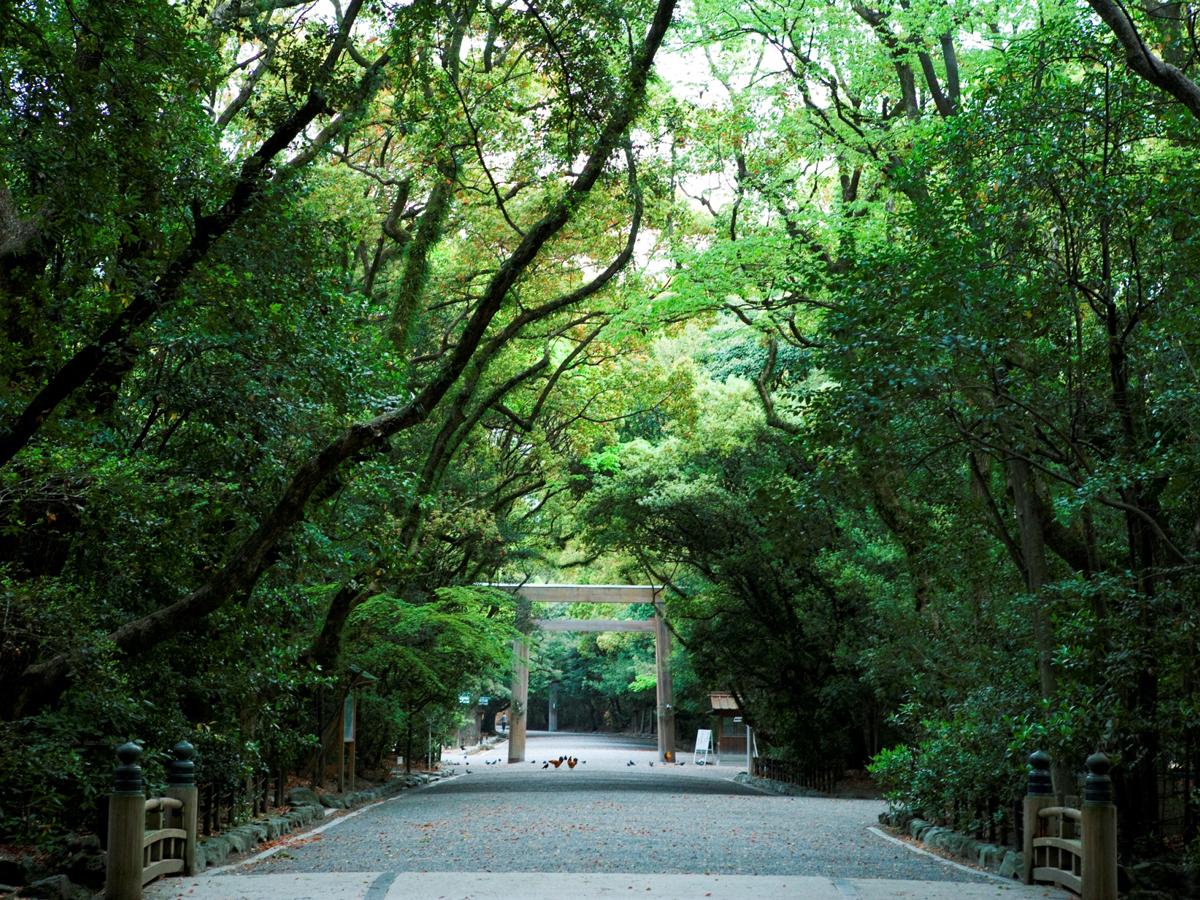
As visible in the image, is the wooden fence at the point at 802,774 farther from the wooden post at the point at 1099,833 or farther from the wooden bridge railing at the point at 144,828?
the wooden bridge railing at the point at 144,828

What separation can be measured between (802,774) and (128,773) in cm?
1654

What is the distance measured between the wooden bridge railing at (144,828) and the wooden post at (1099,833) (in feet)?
18.9

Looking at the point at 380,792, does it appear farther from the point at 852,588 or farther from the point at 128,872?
the point at 128,872

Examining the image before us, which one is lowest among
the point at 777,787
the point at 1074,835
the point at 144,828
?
the point at 777,787

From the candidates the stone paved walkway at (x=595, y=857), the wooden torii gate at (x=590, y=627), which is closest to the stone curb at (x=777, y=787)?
the stone paved walkway at (x=595, y=857)

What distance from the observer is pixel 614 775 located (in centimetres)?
2552

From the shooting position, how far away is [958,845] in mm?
10531

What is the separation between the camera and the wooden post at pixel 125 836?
697 centimetres

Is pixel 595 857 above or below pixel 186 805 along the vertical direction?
below

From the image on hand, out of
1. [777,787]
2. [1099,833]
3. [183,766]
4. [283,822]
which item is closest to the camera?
[1099,833]

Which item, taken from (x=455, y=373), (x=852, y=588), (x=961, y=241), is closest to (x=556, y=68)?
(x=455, y=373)

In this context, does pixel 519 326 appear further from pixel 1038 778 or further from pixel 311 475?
pixel 1038 778

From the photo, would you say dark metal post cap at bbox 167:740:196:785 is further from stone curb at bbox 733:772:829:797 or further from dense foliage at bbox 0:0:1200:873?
stone curb at bbox 733:772:829:797

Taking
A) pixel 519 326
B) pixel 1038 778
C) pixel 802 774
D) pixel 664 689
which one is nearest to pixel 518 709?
pixel 664 689
